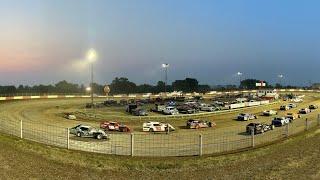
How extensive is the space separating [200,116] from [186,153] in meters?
56.0

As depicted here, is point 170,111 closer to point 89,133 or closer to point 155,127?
point 155,127

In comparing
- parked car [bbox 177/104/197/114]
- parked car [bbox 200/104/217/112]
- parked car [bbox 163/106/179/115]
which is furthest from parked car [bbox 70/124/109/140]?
parked car [bbox 200/104/217/112]

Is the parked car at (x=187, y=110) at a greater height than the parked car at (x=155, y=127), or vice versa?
the parked car at (x=187, y=110)

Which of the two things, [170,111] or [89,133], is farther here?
[170,111]

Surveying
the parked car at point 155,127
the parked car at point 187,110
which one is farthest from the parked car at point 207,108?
the parked car at point 155,127

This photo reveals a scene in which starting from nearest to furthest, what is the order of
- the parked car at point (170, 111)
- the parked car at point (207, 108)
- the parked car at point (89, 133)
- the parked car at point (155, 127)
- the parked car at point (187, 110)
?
the parked car at point (89, 133) → the parked car at point (155, 127) → the parked car at point (170, 111) → the parked car at point (187, 110) → the parked car at point (207, 108)

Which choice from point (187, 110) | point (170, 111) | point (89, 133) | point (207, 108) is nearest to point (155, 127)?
point (89, 133)

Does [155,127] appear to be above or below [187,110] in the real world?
below

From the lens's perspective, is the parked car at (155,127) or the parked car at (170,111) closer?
the parked car at (155,127)

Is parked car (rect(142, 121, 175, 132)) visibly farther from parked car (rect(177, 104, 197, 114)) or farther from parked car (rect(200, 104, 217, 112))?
parked car (rect(200, 104, 217, 112))

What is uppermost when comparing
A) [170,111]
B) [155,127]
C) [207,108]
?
[207,108]

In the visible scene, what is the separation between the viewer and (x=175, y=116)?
264 ft

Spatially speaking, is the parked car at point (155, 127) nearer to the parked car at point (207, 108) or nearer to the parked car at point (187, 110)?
the parked car at point (187, 110)

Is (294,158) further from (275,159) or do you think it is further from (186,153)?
(186,153)
